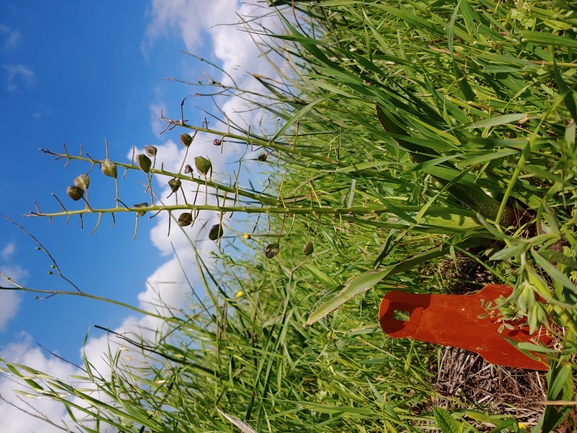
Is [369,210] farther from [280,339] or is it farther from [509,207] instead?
[280,339]

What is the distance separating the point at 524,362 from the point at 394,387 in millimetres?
604

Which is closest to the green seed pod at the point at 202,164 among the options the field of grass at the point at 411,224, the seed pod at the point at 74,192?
the field of grass at the point at 411,224

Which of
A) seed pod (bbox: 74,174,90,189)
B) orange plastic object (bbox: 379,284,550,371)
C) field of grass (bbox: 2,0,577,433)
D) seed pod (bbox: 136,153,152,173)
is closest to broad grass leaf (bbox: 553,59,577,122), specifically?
field of grass (bbox: 2,0,577,433)

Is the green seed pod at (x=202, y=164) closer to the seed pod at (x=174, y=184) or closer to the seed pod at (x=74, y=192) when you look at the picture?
the seed pod at (x=174, y=184)

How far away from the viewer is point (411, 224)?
1.33m

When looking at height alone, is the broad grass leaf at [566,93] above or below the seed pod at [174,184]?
below

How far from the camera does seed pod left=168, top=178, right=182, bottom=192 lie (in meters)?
1.07

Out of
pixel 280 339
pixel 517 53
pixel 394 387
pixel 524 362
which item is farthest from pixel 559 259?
pixel 280 339

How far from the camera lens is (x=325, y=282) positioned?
2070 mm

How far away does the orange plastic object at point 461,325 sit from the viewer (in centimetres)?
130

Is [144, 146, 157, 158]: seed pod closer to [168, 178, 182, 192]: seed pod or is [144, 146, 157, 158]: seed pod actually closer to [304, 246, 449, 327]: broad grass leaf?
[168, 178, 182, 192]: seed pod

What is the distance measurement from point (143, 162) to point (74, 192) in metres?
0.15

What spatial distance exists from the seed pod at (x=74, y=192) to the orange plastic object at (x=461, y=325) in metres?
0.82

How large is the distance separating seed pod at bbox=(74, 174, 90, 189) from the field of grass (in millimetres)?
61
